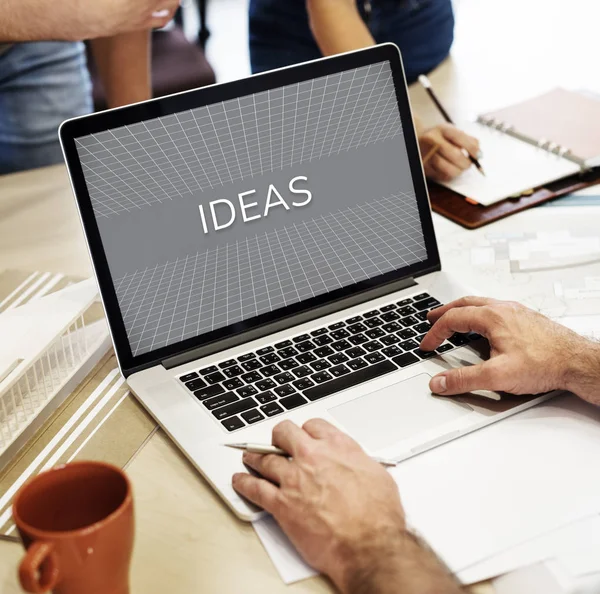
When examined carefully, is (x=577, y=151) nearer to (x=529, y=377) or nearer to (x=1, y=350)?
(x=529, y=377)

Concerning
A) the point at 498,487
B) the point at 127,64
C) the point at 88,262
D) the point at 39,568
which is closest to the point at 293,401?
the point at 498,487

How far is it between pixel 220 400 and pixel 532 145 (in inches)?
33.1

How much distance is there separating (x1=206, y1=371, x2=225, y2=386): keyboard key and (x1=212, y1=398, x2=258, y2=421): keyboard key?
5 cm

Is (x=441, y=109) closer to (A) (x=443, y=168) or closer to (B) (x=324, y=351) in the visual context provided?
(A) (x=443, y=168)

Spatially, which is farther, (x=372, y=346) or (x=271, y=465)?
(x=372, y=346)

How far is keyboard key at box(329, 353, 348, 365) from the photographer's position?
896mm

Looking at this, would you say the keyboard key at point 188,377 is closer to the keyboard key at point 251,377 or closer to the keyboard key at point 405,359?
the keyboard key at point 251,377

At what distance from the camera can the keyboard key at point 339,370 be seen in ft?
2.87

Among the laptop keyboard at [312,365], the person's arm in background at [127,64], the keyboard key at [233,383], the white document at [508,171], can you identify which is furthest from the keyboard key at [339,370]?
the person's arm in background at [127,64]

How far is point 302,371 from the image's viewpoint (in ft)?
2.89

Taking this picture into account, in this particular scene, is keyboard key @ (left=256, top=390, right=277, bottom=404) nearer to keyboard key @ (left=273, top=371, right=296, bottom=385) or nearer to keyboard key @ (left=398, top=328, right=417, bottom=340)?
keyboard key @ (left=273, top=371, right=296, bottom=385)

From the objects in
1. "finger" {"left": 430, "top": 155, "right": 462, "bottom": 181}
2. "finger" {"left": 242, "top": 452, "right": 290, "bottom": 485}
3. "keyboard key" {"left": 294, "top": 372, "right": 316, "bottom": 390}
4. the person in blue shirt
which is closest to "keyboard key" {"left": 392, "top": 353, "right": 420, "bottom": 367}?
"keyboard key" {"left": 294, "top": 372, "right": 316, "bottom": 390}

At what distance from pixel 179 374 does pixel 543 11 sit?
1883mm

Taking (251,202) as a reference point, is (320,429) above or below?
A: below
